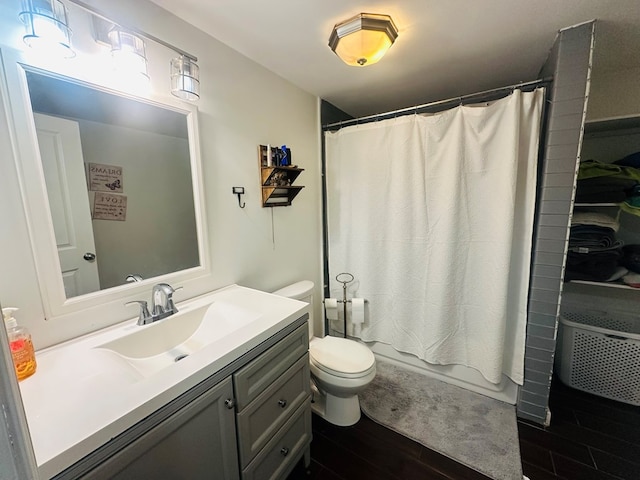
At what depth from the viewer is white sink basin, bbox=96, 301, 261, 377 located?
41.1 inches

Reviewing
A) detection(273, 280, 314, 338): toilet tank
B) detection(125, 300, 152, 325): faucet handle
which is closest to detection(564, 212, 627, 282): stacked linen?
detection(273, 280, 314, 338): toilet tank

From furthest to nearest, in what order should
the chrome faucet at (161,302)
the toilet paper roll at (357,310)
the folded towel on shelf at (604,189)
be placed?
the toilet paper roll at (357,310)
the folded towel on shelf at (604,189)
the chrome faucet at (161,302)

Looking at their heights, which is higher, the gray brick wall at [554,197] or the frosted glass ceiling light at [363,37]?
the frosted glass ceiling light at [363,37]

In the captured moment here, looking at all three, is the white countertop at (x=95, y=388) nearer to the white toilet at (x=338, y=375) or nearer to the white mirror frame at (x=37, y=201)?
the white mirror frame at (x=37, y=201)

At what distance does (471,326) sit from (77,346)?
2.05 metres

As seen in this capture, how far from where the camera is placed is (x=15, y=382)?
1.10 feet

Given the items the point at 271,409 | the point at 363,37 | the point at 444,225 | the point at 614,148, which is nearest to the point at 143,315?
the point at 271,409

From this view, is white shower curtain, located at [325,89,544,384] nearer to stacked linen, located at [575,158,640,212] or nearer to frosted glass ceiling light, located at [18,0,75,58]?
stacked linen, located at [575,158,640,212]

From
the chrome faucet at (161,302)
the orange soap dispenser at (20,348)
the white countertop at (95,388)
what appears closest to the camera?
the white countertop at (95,388)

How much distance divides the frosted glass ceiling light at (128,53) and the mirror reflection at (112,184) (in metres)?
0.12

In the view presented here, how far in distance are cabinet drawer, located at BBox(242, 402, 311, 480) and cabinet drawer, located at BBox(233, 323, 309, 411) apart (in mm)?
272

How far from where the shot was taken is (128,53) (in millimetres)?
1048

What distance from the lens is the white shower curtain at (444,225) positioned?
5.23 feet

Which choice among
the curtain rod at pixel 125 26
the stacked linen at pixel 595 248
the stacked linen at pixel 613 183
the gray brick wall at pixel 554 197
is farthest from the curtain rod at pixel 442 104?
the curtain rod at pixel 125 26
